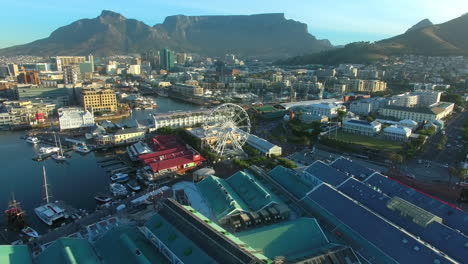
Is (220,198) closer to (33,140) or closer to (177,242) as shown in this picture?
(177,242)

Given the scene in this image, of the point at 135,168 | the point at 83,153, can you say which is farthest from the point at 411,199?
the point at 83,153

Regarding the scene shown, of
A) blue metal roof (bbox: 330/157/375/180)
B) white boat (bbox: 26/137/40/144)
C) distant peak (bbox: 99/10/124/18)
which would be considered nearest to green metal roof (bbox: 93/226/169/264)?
blue metal roof (bbox: 330/157/375/180)

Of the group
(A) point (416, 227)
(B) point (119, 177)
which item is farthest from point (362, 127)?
(B) point (119, 177)

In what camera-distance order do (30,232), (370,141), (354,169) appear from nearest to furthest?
(30,232), (354,169), (370,141)

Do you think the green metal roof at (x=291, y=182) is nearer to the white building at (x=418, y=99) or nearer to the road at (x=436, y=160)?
the road at (x=436, y=160)

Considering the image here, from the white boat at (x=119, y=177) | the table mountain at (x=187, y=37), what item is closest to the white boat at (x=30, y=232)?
the white boat at (x=119, y=177)

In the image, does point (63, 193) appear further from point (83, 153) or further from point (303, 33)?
point (303, 33)
